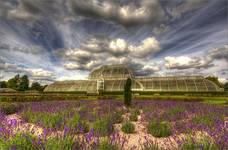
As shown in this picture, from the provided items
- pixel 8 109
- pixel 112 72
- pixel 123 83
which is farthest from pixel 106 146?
pixel 112 72

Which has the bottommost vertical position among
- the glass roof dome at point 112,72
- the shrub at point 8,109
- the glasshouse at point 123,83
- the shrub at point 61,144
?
the shrub at point 8,109

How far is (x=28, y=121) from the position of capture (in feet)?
30.7

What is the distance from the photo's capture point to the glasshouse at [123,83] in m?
45.5

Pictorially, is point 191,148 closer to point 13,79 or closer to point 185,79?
point 185,79

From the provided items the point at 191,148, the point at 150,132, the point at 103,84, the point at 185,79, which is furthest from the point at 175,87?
the point at 191,148

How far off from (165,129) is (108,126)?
7.22 ft

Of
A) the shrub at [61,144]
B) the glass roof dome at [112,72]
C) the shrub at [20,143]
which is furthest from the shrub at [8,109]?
the glass roof dome at [112,72]

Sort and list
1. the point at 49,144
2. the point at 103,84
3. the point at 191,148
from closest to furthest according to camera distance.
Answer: the point at 49,144, the point at 191,148, the point at 103,84

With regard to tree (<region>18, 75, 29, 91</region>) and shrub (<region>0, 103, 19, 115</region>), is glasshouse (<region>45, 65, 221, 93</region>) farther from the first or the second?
shrub (<region>0, 103, 19, 115</region>)

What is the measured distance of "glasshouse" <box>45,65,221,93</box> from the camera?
45.5 meters

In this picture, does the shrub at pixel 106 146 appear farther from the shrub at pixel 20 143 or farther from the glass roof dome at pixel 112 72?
the glass roof dome at pixel 112 72

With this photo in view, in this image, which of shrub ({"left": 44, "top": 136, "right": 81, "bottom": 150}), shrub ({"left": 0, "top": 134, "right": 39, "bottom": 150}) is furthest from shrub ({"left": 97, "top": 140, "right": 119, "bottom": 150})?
shrub ({"left": 0, "top": 134, "right": 39, "bottom": 150})

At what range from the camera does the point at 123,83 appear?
168ft

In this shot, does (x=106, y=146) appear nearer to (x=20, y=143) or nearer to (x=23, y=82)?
(x=20, y=143)
